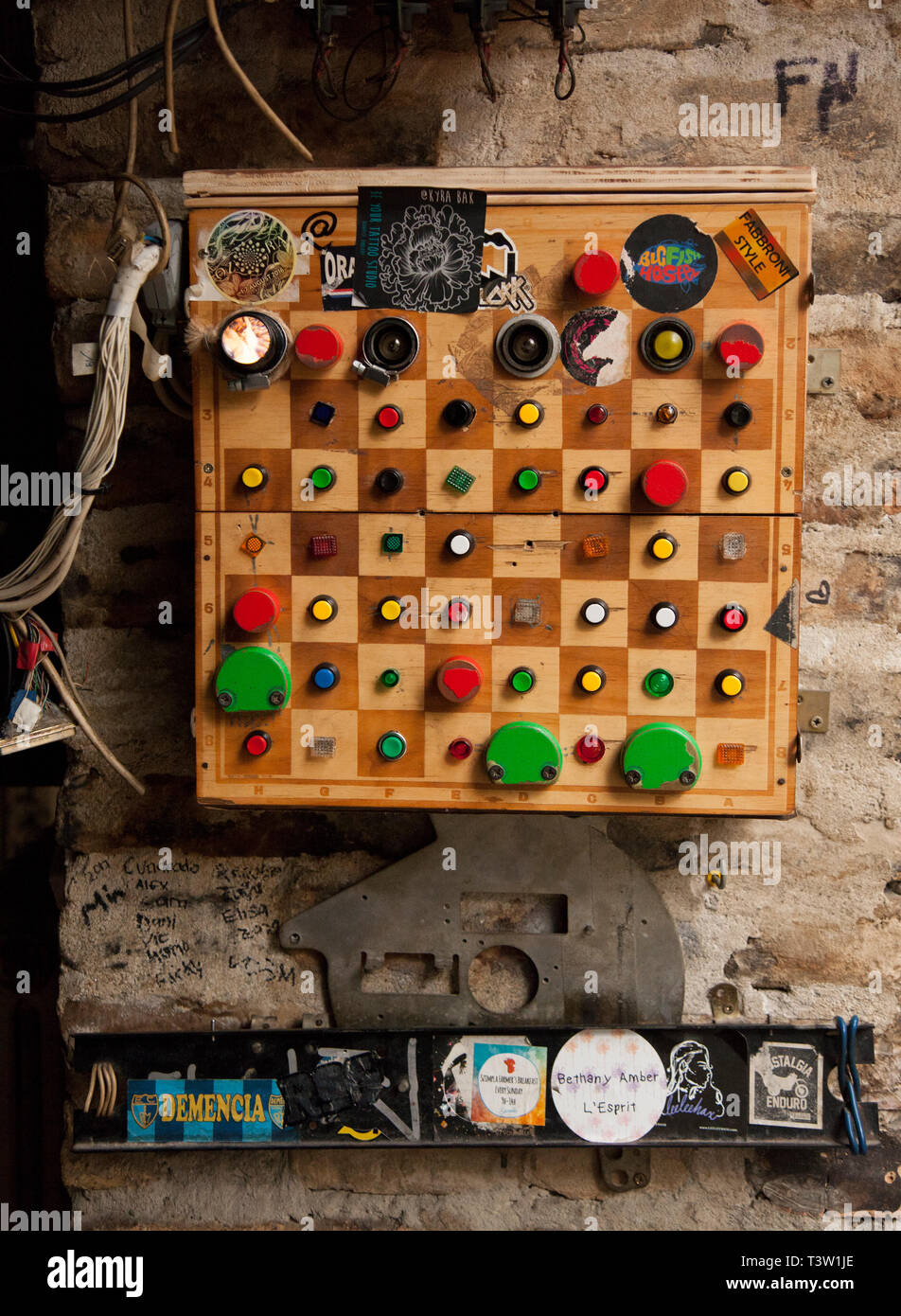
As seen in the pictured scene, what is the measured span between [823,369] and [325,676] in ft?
4.83

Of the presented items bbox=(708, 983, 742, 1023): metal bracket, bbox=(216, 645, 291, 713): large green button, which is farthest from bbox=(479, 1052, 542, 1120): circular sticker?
bbox=(216, 645, 291, 713): large green button

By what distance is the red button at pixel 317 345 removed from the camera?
5.78ft

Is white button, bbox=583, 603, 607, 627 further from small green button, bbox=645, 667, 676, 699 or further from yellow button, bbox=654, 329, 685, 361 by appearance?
yellow button, bbox=654, 329, 685, 361

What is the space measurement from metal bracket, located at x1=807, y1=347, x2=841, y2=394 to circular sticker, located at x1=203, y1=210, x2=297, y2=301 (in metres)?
1.30

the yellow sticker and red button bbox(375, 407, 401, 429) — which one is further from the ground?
the yellow sticker

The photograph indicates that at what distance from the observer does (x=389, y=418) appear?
70.6 inches

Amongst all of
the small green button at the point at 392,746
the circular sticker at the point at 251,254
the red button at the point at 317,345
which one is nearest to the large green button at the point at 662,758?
the small green button at the point at 392,746

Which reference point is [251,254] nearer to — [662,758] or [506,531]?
[506,531]

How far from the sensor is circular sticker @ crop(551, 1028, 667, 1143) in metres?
2.07

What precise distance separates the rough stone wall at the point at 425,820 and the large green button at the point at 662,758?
39cm

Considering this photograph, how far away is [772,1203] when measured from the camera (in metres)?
2.14

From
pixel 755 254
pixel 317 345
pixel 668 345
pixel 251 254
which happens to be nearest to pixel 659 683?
pixel 668 345

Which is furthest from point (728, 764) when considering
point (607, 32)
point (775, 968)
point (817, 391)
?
point (607, 32)

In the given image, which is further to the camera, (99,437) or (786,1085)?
(786,1085)
